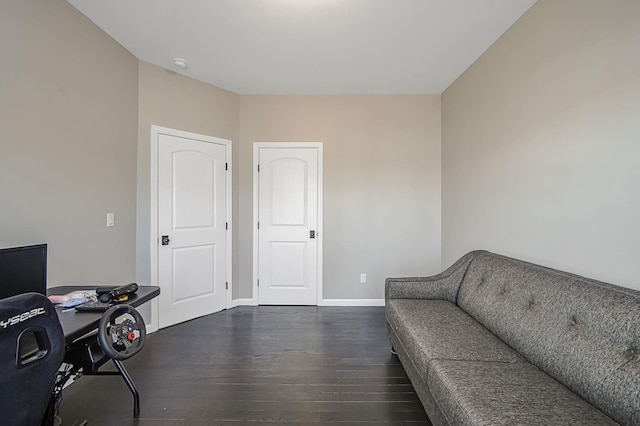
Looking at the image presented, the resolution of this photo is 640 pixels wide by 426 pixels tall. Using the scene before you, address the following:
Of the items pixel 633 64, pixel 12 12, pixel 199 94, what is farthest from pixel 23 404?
pixel 199 94

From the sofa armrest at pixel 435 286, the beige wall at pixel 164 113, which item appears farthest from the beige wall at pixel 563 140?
the beige wall at pixel 164 113

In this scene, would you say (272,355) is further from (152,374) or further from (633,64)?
(633,64)

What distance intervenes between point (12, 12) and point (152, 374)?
8.40 feet

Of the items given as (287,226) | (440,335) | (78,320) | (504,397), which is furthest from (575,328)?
(287,226)

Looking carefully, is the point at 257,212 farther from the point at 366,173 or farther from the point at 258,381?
the point at 258,381

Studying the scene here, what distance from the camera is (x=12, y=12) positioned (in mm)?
1703

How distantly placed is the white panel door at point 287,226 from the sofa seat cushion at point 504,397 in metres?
2.38

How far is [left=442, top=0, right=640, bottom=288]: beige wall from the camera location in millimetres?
1399

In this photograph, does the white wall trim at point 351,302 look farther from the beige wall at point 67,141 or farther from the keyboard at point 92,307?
the keyboard at point 92,307

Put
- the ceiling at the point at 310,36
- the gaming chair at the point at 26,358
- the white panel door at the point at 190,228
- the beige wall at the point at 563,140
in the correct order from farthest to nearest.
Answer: the white panel door at the point at 190,228 < the ceiling at the point at 310,36 < the beige wall at the point at 563,140 < the gaming chair at the point at 26,358

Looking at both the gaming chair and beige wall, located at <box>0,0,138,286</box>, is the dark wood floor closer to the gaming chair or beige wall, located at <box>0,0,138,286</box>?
beige wall, located at <box>0,0,138,286</box>

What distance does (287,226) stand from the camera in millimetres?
3703

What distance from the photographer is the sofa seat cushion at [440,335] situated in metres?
1.55

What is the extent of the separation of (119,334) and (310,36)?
8.26 ft
